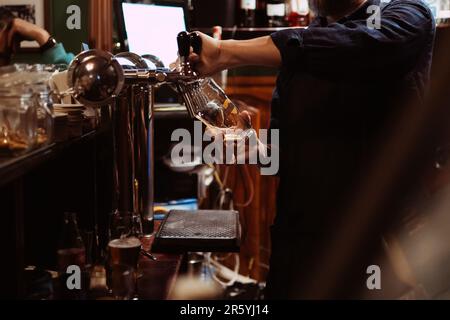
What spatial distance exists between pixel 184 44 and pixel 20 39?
0.65 metres

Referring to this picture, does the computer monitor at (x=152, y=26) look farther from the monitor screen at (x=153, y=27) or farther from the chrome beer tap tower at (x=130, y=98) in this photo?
the chrome beer tap tower at (x=130, y=98)

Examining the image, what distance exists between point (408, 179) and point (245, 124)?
49 centimetres

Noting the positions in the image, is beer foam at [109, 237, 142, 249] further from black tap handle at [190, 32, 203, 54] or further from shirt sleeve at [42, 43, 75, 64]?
shirt sleeve at [42, 43, 75, 64]

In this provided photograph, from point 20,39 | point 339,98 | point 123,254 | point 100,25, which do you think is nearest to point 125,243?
point 123,254

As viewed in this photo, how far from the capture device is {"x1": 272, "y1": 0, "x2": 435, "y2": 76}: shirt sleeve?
50.1 inches

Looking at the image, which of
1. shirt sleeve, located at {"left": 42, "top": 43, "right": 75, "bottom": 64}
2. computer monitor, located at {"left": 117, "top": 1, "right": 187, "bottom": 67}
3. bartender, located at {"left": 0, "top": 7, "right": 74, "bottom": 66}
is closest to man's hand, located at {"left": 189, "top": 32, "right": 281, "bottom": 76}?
bartender, located at {"left": 0, "top": 7, "right": 74, "bottom": 66}

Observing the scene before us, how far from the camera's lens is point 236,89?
132 inches

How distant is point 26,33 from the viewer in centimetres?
168

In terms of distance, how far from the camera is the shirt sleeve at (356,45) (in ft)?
4.17

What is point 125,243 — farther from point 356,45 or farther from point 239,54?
point 356,45

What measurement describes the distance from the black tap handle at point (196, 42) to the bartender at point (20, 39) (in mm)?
582

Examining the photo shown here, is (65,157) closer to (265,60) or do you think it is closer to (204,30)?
(265,60)

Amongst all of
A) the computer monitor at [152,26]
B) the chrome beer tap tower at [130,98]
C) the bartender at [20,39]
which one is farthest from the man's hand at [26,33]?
the computer monitor at [152,26]

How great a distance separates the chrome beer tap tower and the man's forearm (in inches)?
3.5
